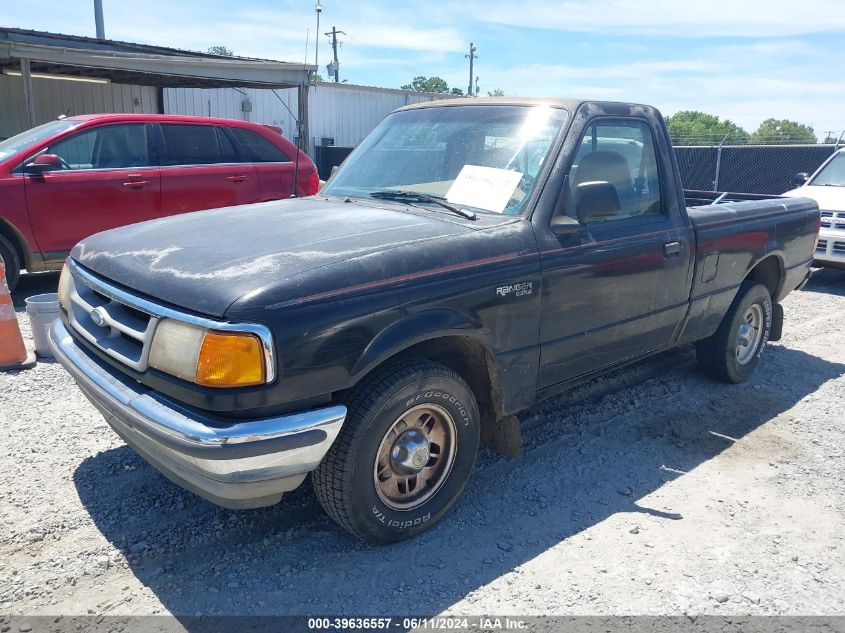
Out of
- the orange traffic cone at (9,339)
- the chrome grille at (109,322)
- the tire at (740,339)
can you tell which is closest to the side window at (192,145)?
the orange traffic cone at (9,339)

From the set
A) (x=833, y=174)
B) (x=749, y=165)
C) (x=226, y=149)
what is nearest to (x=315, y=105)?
(x=749, y=165)

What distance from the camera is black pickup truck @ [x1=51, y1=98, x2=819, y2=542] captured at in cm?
250

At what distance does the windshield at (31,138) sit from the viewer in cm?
689

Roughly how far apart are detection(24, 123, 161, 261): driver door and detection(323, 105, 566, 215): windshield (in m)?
3.95

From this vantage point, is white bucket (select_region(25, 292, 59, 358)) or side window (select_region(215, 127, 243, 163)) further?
side window (select_region(215, 127, 243, 163))

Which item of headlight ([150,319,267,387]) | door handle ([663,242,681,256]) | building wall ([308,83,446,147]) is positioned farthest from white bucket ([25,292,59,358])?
building wall ([308,83,446,147])

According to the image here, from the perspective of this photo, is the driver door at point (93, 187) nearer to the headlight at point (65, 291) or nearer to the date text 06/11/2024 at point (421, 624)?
the headlight at point (65, 291)

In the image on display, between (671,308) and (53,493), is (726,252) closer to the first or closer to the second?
(671,308)

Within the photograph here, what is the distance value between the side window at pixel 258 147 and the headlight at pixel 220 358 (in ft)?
20.4

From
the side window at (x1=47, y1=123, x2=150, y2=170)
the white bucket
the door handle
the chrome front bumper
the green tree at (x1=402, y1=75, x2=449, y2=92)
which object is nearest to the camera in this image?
the chrome front bumper

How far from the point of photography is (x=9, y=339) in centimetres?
505

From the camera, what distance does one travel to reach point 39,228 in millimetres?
6867

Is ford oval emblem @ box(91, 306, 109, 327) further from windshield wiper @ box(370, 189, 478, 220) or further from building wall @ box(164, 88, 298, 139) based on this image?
building wall @ box(164, 88, 298, 139)

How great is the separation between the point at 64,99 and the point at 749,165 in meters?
17.0
